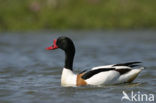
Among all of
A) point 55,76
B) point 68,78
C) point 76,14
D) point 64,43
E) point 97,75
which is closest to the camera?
point 97,75

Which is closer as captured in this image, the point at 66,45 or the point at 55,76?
the point at 66,45

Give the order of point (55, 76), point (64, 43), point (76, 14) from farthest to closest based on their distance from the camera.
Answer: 1. point (76, 14)
2. point (55, 76)
3. point (64, 43)

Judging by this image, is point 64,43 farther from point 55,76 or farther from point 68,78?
point 55,76

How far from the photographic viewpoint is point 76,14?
→ 48344 mm

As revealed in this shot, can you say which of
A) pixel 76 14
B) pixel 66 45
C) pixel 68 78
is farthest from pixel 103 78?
pixel 76 14

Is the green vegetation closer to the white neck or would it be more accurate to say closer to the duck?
the duck

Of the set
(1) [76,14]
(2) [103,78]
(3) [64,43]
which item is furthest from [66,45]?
(1) [76,14]

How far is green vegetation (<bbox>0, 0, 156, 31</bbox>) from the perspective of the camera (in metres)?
45.4

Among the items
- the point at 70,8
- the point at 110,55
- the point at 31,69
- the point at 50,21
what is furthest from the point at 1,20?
the point at 31,69

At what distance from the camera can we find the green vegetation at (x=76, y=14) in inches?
1788

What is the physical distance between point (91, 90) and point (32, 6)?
39.1 m

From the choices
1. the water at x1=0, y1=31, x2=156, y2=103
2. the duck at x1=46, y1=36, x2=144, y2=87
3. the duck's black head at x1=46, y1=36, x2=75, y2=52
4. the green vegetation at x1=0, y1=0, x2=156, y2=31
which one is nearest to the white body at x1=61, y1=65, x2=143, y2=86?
the duck at x1=46, y1=36, x2=144, y2=87

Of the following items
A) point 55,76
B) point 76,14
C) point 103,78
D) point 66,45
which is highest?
point 76,14

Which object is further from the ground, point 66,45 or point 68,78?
point 66,45
